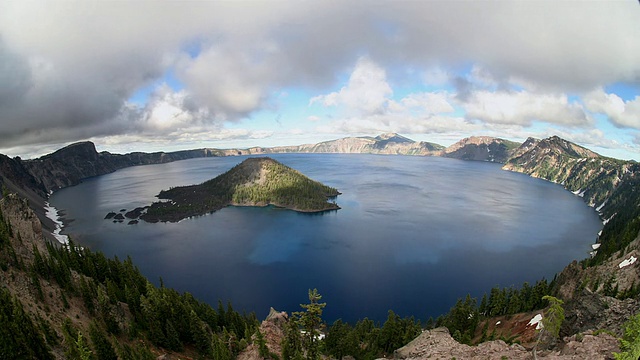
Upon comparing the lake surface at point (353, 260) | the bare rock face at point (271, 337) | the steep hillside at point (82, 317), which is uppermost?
the steep hillside at point (82, 317)

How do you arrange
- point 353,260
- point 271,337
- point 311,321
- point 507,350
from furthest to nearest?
point 353,260 < point 271,337 < point 311,321 < point 507,350

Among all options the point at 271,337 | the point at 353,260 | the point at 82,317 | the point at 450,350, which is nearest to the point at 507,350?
the point at 450,350

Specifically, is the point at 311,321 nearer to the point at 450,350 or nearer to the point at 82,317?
the point at 450,350

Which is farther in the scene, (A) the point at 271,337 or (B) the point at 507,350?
(A) the point at 271,337

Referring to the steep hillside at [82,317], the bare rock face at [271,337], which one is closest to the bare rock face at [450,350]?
the bare rock face at [271,337]

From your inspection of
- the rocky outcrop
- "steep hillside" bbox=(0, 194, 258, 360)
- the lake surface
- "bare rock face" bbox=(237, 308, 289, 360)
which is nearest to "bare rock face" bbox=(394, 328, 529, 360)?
the rocky outcrop

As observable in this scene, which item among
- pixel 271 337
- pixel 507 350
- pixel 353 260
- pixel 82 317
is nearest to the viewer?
pixel 507 350

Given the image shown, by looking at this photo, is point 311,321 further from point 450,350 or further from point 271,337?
point 271,337

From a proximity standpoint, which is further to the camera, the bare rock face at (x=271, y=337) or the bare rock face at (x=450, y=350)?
the bare rock face at (x=271, y=337)

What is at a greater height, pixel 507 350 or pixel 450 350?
pixel 507 350

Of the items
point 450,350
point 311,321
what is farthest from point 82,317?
point 450,350

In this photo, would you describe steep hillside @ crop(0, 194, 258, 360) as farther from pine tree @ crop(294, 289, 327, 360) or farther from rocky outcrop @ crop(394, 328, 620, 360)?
rocky outcrop @ crop(394, 328, 620, 360)

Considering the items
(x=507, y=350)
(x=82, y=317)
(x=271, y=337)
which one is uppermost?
Result: (x=507, y=350)

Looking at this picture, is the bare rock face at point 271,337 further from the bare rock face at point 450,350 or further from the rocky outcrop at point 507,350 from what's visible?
the rocky outcrop at point 507,350
